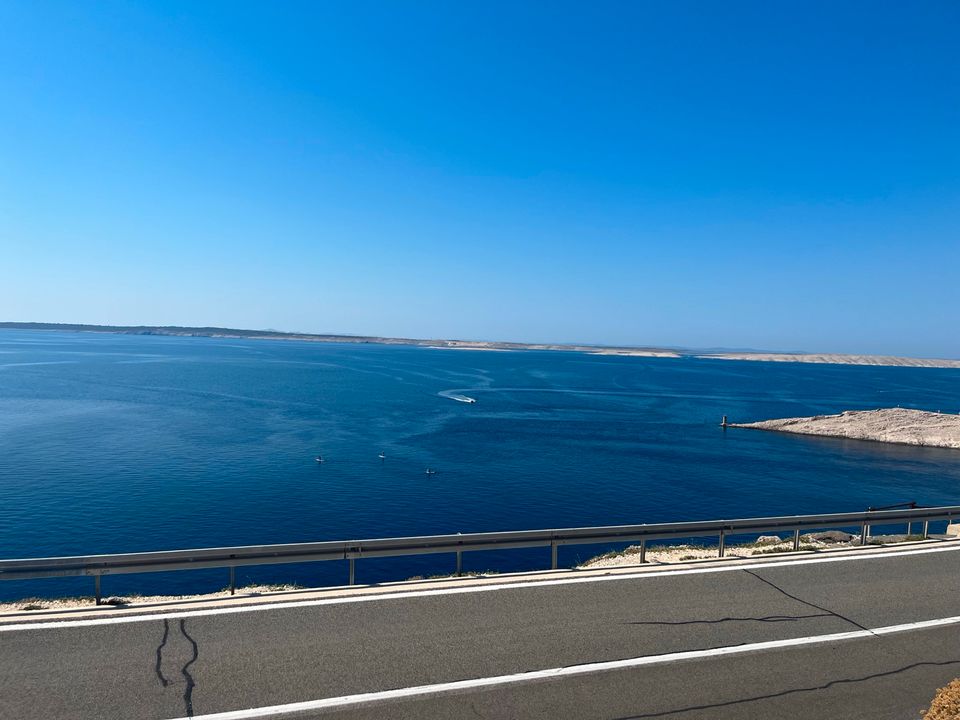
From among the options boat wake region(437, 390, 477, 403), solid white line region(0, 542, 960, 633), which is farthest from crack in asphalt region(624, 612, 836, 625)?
boat wake region(437, 390, 477, 403)

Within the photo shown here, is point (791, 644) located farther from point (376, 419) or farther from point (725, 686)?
point (376, 419)

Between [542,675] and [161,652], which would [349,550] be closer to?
[161,652]

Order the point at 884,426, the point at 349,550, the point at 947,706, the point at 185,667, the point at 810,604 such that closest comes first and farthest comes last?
1. the point at 947,706
2. the point at 185,667
3. the point at 810,604
4. the point at 349,550
5. the point at 884,426

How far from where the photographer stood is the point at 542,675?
8.45 meters

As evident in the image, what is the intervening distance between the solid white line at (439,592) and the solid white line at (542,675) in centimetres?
335

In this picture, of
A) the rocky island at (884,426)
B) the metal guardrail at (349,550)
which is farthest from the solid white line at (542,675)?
the rocky island at (884,426)

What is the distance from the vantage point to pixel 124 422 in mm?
59719

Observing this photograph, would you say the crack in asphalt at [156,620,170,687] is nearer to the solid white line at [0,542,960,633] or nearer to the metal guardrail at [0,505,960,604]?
the solid white line at [0,542,960,633]

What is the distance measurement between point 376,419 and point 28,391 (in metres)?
52.4

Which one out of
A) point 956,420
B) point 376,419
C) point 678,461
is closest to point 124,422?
point 376,419

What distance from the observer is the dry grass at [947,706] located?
622 cm

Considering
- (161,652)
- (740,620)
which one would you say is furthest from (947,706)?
(161,652)

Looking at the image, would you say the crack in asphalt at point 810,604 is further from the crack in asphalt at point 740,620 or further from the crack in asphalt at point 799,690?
the crack in asphalt at point 799,690

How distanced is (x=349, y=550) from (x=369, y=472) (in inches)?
1220
